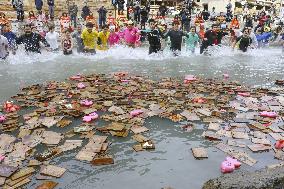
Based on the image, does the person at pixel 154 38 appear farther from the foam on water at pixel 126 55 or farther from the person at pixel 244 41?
the person at pixel 244 41

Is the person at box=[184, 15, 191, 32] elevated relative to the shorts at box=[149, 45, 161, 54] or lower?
elevated

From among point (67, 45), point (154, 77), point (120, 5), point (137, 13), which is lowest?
point (154, 77)

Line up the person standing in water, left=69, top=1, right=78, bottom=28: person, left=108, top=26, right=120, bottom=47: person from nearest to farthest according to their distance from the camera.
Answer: the person standing in water → left=108, top=26, right=120, bottom=47: person → left=69, top=1, right=78, bottom=28: person

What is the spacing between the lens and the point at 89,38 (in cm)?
1522

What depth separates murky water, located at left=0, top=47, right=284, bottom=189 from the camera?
18.5 feet

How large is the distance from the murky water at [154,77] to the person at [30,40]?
1.49 feet

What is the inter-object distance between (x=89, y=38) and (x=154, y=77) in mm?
4580

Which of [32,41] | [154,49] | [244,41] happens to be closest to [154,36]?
[154,49]

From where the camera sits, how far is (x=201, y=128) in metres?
7.50

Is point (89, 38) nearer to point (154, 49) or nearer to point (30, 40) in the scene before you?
point (30, 40)

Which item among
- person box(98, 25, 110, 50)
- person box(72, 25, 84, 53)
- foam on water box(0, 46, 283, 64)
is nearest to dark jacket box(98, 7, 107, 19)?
foam on water box(0, 46, 283, 64)

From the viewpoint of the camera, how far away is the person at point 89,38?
15.2 meters

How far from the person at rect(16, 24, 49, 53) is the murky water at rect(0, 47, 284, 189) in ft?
1.49

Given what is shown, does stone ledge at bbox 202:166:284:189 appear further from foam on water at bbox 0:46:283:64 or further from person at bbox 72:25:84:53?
person at bbox 72:25:84:53
